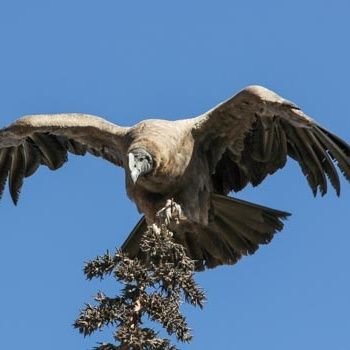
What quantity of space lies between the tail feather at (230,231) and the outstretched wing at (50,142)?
3.47ft

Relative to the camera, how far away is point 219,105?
12750mm

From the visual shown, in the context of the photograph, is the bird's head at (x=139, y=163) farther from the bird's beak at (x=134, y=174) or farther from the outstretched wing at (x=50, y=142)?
the outstretched wing at (x=50, y=142)

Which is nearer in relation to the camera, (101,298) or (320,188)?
(101,298)

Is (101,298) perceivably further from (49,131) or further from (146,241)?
(49,131)

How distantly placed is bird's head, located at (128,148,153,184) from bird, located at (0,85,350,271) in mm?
10

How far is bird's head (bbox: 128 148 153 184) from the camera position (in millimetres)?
12148

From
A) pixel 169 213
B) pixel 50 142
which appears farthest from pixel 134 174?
pixel 50 142

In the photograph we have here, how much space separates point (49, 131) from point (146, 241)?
20.7 feet

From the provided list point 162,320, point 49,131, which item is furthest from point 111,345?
point 49,131

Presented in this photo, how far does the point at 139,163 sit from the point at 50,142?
2477 millimetres

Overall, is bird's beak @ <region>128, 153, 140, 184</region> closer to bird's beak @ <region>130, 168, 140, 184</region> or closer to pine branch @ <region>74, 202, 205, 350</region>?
bird's beak @ <region>130, 168, 140, 184</region>

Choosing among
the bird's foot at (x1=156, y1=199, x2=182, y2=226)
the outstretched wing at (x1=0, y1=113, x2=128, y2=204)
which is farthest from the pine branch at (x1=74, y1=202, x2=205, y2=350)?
the outstretched wing at (x1=0, y1=113, x2=128, y2=204)

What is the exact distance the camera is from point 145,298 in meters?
7.03

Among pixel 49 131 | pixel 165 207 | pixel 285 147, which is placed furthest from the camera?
pixel 49 131
